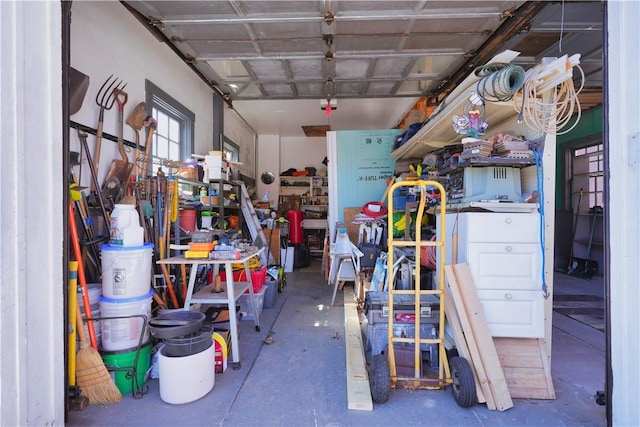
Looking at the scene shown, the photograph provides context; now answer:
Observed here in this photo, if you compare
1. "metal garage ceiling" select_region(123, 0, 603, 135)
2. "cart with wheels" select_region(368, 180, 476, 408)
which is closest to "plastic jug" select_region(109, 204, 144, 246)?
"cart with wheels" select_region(368, 180, 476, 408)

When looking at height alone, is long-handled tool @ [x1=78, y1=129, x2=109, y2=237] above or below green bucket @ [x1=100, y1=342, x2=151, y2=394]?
above

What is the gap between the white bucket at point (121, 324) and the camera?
6.61 ft

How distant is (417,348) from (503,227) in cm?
98

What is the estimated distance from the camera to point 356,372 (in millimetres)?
2152

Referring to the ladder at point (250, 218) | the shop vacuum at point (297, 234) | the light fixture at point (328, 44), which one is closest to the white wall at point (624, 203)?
the light fixture at point (328, 44)

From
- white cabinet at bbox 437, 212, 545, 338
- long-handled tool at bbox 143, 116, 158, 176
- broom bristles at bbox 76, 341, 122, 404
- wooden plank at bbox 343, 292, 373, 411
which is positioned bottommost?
wooden plank at bbox 343, 292, 373, 411

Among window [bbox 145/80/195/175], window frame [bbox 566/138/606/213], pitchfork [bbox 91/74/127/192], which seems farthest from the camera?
window frame [bbox 566/138/606/213]

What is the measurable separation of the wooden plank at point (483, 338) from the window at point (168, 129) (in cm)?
302

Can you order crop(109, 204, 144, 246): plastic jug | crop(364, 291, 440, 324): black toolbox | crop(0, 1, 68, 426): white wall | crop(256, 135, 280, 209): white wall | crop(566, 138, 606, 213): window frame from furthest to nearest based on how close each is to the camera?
crop(256, 135, 280, 209): white wall
crop(566, 138, 606, 213): window frame
crop(364, 291, 440, 324): black toolbox
crop(109, 204, 144, 246): plastic jug
crop(0, 1, 68, 426): white wall

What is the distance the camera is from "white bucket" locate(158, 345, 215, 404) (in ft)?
6.10

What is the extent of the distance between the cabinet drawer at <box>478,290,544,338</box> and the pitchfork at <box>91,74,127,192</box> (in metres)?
3.08

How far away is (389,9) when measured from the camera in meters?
2.85

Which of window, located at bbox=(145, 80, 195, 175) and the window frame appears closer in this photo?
window, located at bbox=(145, 80, 195, 175)

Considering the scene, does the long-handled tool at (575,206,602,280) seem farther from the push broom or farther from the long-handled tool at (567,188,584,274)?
the push broom
